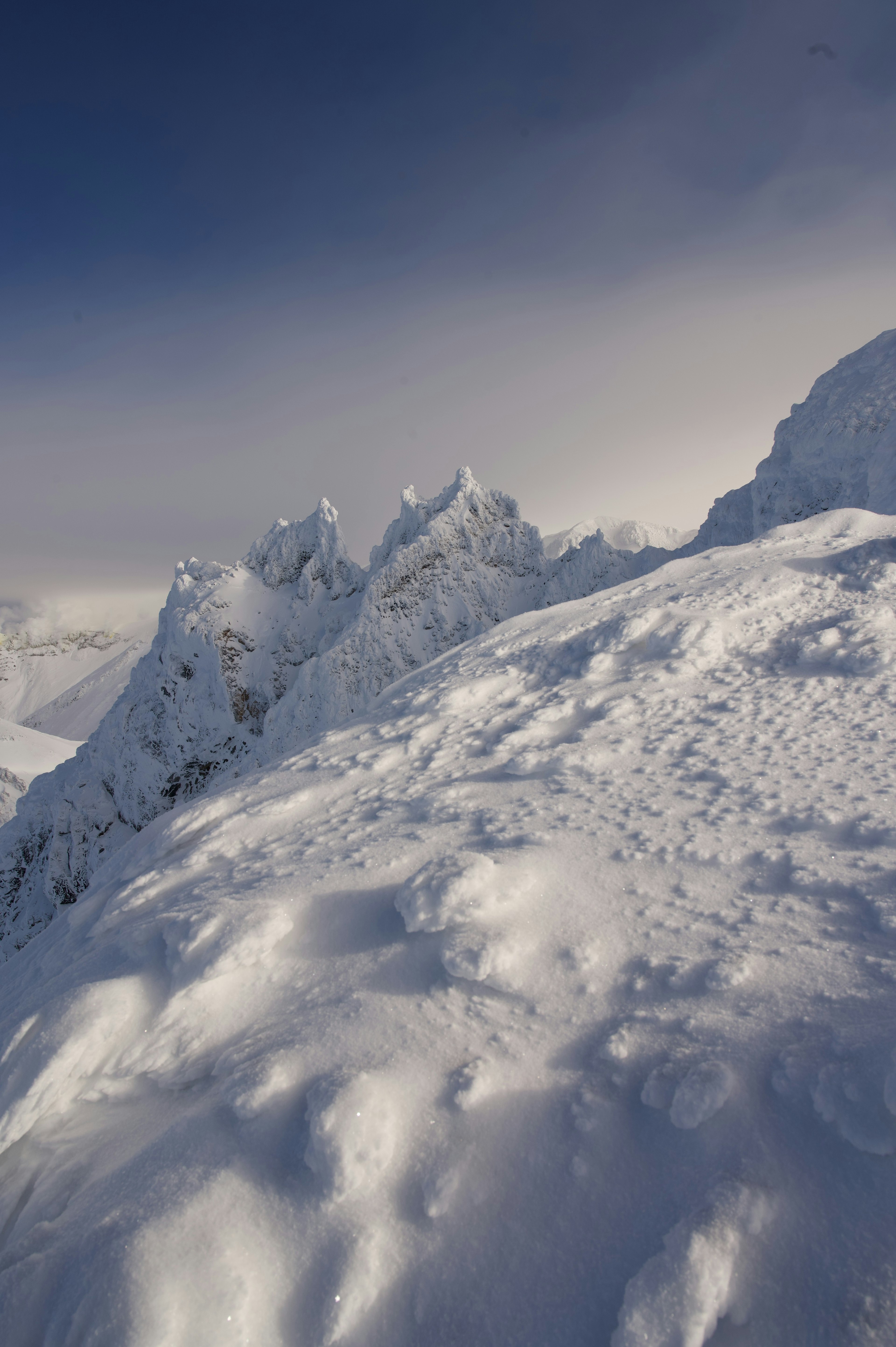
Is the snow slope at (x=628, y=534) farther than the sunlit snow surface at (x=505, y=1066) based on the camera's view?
Yes

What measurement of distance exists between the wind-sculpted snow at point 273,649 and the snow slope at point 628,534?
52.8m

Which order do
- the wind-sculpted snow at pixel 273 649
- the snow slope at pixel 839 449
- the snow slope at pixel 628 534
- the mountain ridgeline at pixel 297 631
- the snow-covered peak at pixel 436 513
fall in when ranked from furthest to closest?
1. the snow slope at pixel 628 534
2. the snow-covered peak at pixel 436 513
3. the wind-sculpted snow at pixel 273 649
4. the mountain ridgeline at pixel 297 631
5. the snow slope at pixel 839 449

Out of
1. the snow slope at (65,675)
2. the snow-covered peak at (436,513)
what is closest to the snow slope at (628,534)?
the snow-covered peak at (436,513)

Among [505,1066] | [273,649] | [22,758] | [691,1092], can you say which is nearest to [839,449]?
[273,649]

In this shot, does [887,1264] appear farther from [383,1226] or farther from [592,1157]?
[383,1226]

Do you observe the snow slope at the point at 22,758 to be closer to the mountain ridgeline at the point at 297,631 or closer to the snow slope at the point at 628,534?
the mountain ridgeline at the point at 297,631

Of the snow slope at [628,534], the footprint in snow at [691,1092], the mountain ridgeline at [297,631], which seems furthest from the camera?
the snow slope at [628,534]

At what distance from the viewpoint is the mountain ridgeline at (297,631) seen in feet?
87.7

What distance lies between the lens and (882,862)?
337 cm

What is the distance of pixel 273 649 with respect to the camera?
1200 inches

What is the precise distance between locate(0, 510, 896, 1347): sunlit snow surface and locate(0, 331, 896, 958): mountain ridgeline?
21.6 meters

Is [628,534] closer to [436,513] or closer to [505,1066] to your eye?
[436,513]

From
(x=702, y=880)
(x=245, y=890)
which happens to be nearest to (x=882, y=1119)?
(x=702, y=880)

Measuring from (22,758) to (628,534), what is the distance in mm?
78327
